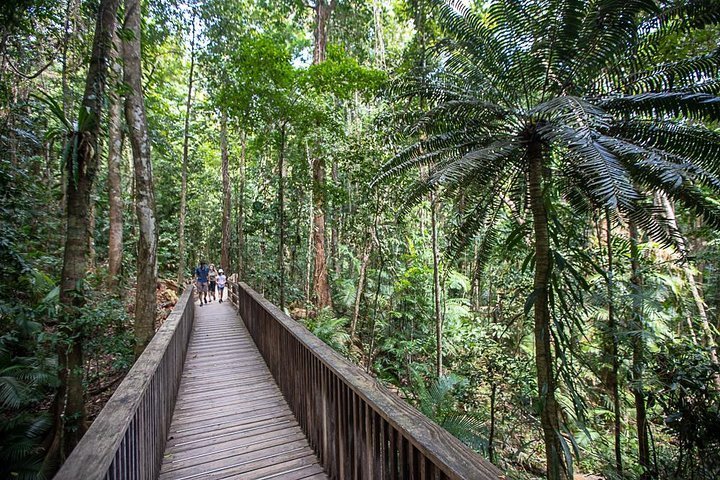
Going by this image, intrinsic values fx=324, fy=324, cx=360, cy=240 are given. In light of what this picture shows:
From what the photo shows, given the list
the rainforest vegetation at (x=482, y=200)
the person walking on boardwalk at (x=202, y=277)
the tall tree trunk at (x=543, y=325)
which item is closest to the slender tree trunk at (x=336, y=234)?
the rainforest vegetation at (x=482, y=200)

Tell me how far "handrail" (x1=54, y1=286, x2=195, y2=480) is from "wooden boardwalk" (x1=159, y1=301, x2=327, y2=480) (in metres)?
0.25

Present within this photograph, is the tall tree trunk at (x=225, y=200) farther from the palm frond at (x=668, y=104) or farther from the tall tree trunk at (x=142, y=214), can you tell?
the palm frond at (x=668, y=104)

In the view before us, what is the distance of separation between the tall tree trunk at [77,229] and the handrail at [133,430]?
68.1 inches

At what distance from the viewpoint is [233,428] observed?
3451 millimetres

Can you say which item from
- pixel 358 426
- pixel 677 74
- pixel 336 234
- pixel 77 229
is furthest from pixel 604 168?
pixel 336 234

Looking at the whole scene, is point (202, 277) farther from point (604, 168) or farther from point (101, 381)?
point (604, 168)

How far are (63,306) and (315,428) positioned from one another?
3.66 m

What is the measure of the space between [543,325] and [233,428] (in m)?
3.29

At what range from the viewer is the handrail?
135 cm

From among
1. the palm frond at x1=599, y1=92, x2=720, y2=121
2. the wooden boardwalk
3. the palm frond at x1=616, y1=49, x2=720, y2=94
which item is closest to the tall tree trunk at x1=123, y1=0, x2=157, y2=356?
the wooden boardwalk

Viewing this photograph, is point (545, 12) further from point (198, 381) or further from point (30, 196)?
point (30, 196)

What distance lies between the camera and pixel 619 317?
589 cm

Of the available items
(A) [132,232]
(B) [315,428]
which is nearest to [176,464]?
(B) [315,428]

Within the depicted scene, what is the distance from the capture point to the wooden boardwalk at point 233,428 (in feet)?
8.97
